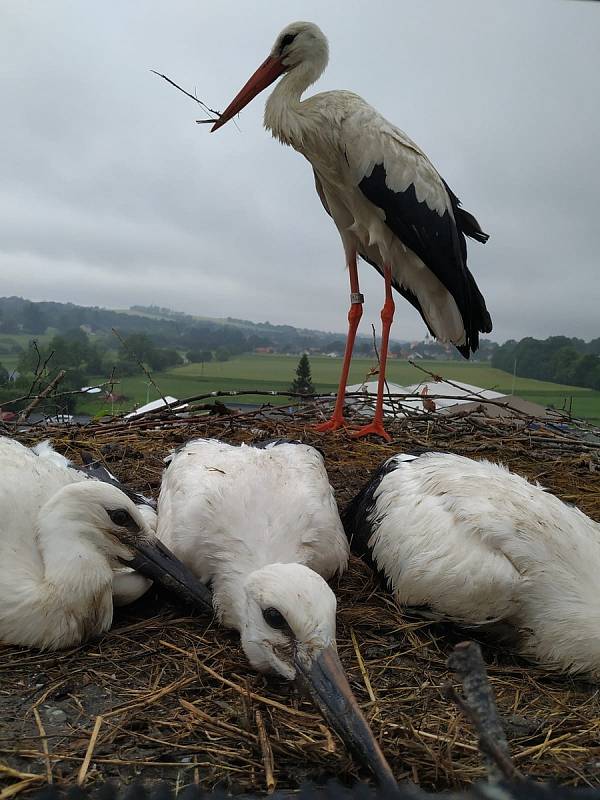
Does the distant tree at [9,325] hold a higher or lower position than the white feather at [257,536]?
higher

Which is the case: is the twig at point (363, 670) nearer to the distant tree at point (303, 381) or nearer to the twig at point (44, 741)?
the twig at point (44, 741)

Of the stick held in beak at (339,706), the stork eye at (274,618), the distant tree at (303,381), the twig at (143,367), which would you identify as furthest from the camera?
the distant tree at (303,381)

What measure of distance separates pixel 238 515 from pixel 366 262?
3.55m

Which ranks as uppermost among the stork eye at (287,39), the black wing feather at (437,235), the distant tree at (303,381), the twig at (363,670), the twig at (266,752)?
the stork eye at (287,39)

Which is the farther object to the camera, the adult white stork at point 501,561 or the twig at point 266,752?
the adult white stork at point 501,561

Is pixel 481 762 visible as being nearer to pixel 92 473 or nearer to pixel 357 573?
pixel 357 573

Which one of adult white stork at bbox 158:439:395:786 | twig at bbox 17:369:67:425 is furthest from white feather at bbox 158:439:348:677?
twig at bbox 17:369:67:425

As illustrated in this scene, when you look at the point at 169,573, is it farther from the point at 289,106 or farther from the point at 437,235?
the point at 289,106

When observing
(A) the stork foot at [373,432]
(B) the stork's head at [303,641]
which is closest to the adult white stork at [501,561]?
(B) the stork's head at [303,641]

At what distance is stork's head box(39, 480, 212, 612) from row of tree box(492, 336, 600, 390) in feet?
13.5

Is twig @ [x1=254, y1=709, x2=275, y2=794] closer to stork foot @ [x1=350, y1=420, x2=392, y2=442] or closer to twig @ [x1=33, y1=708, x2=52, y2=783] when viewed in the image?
twig @ [x1=33, y1=708, x2=52, y2=783]

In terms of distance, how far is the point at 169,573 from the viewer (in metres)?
2.09

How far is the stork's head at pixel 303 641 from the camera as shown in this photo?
1389 mm

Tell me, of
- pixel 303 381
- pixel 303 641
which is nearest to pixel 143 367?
pixel 303 381
